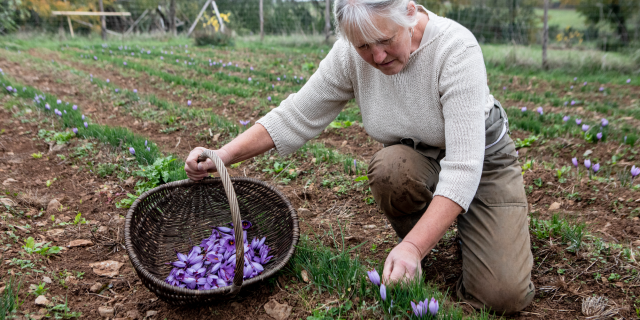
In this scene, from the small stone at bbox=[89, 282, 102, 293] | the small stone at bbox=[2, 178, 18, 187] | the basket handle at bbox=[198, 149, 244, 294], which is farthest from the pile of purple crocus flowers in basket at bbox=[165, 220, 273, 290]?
the small stone at bbox=[2, 178, 18, 187]

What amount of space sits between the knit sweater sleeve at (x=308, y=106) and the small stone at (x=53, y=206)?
1.62m

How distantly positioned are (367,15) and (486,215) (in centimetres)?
123

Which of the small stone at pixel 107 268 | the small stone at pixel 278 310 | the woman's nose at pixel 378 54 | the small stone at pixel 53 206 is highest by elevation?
the woman's nose at pixel 378 54

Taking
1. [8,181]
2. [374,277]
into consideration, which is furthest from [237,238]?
[8,181]

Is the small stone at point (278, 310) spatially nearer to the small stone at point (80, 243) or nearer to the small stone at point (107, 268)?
the small stone at point (107, 268)

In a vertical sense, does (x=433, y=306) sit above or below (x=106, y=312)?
above

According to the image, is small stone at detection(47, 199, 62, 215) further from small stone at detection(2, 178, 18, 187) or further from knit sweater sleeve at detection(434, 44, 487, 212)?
knit sweater sleeve at detection(434, 44, 487, 212)

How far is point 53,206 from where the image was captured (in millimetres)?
2926

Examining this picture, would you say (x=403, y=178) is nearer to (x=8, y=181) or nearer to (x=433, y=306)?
(x=433, y=306)

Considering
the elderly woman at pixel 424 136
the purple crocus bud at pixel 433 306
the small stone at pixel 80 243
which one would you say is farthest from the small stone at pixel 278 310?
the small stone at pixel 80 243

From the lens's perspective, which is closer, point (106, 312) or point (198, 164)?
point (106, 312)

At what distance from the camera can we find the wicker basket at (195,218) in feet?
7.10

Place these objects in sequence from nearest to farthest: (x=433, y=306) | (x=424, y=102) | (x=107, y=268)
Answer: (x=433, y=306) < (x=424, y=102) < (x=107, y=268)

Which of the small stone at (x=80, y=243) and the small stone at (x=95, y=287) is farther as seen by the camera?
the small stone at (x=80, y=243)
